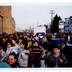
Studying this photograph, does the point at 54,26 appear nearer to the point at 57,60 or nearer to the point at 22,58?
the point at 57,60

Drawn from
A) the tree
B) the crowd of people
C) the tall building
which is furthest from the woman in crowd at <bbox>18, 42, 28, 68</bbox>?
the tree

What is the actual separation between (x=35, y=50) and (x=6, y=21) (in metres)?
0.48

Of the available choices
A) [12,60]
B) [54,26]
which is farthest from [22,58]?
[54,26]

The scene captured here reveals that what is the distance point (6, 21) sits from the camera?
8.00ft

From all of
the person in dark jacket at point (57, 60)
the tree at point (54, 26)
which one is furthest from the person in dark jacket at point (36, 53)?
the tree at point (54, 26)

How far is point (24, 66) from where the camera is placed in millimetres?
2445

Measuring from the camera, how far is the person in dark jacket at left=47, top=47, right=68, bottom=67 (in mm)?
2443

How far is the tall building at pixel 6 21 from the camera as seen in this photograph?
7.95 ft

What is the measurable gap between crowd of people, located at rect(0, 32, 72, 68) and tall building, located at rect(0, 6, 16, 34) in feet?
0.19

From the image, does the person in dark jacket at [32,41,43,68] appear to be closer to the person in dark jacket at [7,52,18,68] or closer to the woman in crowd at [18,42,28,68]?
the woman in crowd at [18,42,28,68]

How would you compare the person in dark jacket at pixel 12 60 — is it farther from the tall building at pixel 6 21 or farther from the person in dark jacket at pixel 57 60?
the person in dark jacket at pixel 57 60

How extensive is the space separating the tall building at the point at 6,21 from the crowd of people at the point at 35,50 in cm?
6

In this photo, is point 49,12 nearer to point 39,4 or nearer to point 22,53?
point 39,4

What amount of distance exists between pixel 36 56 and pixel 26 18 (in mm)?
458
